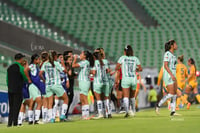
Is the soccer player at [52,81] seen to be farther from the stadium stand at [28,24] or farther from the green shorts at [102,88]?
the stadium stand at [28,24]

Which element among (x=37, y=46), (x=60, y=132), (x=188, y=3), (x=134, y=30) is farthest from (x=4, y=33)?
(x=188, y=3)

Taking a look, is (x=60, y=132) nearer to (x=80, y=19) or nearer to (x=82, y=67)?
(x=82, y=67)

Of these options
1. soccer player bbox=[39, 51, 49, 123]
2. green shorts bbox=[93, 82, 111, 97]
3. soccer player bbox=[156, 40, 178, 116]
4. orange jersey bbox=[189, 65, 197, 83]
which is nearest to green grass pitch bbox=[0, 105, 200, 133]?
soccer player bbox=[156, 40, 178, 116]

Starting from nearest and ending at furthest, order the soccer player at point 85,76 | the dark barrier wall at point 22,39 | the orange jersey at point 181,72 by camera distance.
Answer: the soccer player at point 85,76 → the orange jersey at point 181,72 → the dark barrier wall at point 22,39

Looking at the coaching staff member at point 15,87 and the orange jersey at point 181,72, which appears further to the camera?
the orange jersey at point 181,72

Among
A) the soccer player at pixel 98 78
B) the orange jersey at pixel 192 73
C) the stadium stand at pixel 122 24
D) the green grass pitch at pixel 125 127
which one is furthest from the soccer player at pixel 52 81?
the stadium stand at pixel 122 24

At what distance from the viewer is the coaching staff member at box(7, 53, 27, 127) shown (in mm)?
14156

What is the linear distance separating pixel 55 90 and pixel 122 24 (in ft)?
77.7

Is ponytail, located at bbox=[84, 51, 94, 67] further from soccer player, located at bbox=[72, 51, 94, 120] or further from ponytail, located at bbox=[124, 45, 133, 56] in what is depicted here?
ponytail, located at bbox=[124, 45, 133, 56]

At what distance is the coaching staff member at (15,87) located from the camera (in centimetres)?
1416

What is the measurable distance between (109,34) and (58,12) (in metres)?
3.88

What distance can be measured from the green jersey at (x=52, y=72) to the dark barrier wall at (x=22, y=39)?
33.5 ft

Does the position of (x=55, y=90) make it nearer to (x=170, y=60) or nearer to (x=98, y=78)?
(x=98, y=78)

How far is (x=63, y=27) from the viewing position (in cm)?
3669
